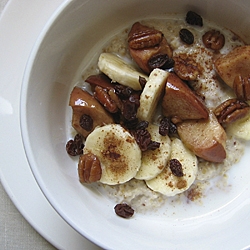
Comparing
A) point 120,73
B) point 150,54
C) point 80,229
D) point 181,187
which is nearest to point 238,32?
point 150,54

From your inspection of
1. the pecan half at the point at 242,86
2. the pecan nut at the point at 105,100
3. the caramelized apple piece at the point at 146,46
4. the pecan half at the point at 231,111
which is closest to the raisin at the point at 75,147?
the pecan nut at the point at 105,100

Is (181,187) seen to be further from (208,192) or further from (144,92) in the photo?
(144,92)

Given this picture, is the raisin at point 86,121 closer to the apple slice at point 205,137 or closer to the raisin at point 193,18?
the apple slice at point 205,137

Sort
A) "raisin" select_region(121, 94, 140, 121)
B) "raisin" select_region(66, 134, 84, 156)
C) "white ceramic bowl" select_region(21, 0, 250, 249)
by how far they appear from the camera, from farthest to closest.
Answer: "raisin" select_region(66, 134, 84, 156) → "raisin" select_region(121, 94, 140, 121) → "white ceramic bowl" select_region(21, 0, 250, 249)

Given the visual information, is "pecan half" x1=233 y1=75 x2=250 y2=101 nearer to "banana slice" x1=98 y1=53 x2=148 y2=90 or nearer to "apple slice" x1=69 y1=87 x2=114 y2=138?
"banana slice" x1=98 y1=53 x2=148 y2=90

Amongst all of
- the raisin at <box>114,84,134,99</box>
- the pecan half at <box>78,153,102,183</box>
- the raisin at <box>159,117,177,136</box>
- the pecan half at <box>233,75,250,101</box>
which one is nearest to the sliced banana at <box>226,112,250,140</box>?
the pecan half at <box>233,75,250,101</box>

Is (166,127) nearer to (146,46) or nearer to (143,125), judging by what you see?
(143,125)

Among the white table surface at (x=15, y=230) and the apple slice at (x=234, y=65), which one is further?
the white table surface at (x=15, y=230)
